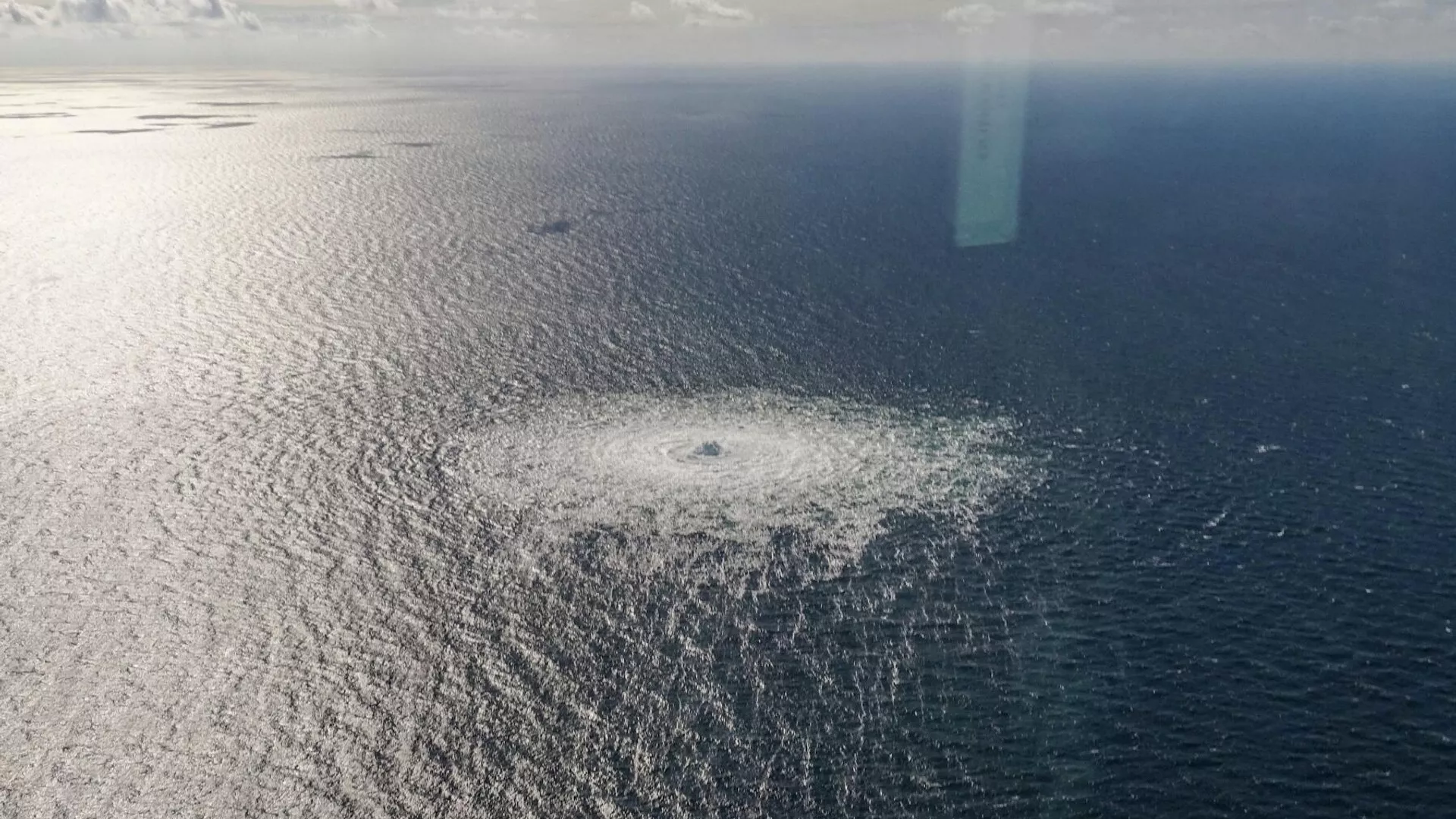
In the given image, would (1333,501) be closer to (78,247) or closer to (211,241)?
(211,241)

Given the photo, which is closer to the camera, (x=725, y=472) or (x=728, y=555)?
(x=728, y=555)

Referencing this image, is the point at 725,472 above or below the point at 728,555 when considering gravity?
above

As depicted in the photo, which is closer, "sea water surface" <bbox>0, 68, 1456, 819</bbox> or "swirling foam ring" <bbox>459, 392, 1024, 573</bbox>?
"sea water surface" <bbox>0, 68, 1456, 819</bbox>

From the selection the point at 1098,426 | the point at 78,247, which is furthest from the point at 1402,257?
the point at 78,247
